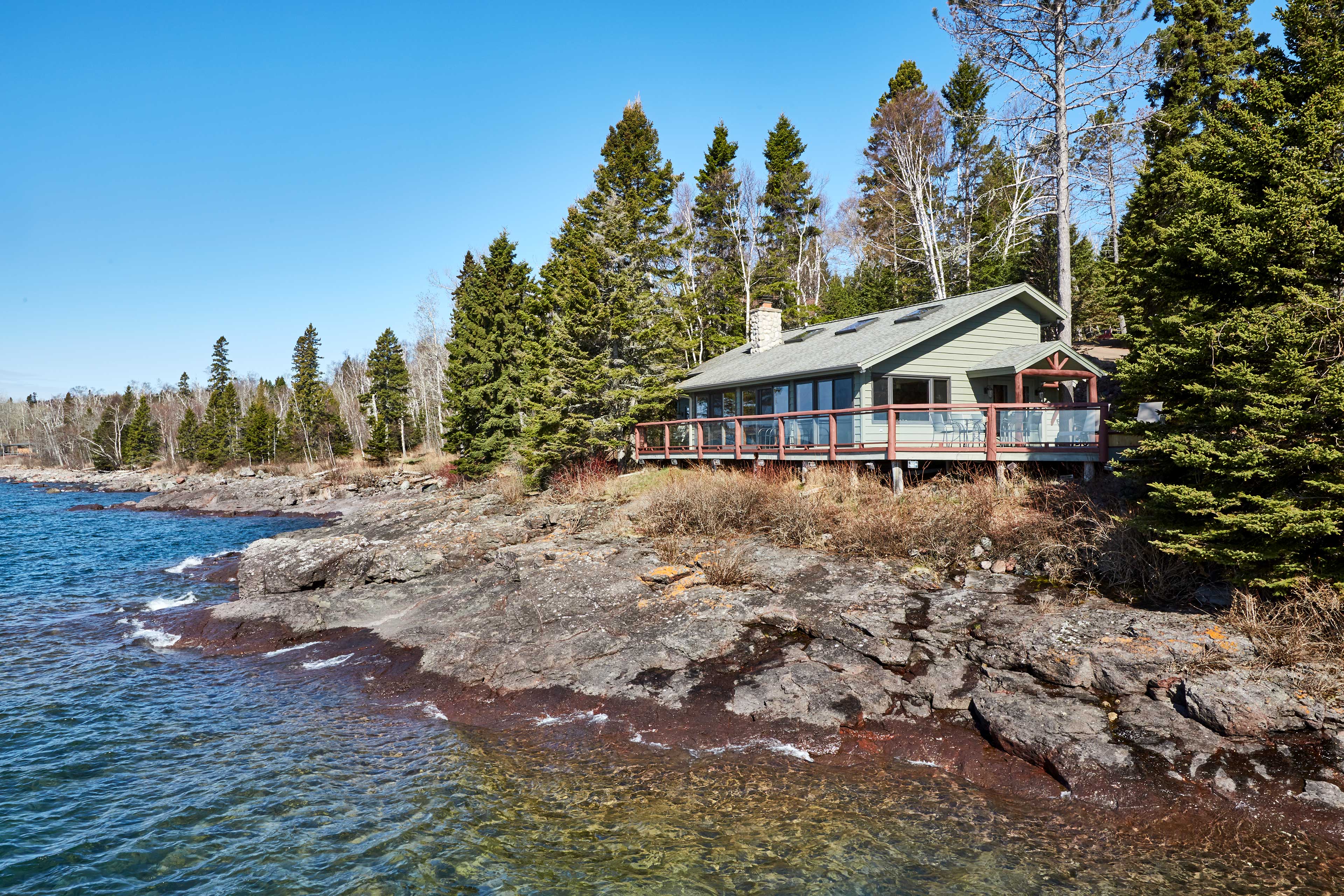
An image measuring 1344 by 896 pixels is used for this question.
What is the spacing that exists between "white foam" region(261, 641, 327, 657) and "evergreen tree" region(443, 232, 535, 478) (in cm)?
2029

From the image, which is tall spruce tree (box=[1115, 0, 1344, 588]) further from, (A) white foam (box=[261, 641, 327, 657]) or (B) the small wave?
(A) white foam (box=[261, 641, 327, 657])

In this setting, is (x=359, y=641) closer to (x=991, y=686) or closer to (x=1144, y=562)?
(x=991, y=686)

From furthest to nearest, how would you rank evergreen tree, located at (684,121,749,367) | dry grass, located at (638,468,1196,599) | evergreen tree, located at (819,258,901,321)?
evergreen tree, located at (684,121,749,367)
evergreen tree, located at (819,258,901,321)
dry grass, located at (638,468,1196,599)

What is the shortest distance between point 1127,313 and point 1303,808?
17461 millimetres

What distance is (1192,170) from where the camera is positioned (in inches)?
450

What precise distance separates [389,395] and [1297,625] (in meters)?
60.9

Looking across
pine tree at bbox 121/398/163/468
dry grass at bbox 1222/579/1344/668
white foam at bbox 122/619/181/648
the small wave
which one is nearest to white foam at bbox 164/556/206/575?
white foam at bbox 122/619/181/648

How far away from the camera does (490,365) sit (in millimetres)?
36375

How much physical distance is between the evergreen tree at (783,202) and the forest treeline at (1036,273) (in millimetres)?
156

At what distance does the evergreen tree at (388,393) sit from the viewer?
60188 millimetres

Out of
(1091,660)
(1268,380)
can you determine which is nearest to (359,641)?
(1091,660)

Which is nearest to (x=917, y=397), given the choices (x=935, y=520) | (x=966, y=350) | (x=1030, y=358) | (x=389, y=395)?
(x=966, y=350)

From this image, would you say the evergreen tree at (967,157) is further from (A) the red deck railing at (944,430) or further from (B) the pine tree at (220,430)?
(B) the pine tree at (220,430)

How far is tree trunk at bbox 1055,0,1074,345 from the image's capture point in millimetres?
24344
